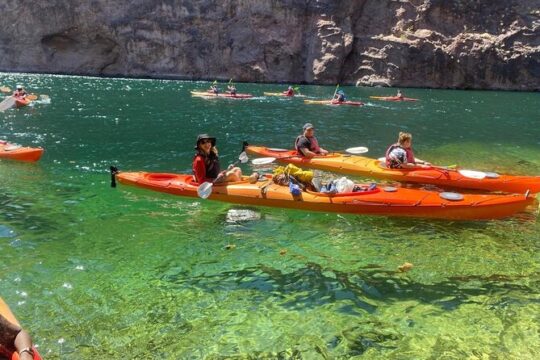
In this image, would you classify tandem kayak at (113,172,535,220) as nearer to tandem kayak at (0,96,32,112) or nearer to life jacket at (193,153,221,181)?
life jacket at (193,153,221,181)

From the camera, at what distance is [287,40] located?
55.7m

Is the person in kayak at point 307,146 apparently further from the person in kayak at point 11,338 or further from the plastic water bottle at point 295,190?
the person in kayak at point 11,338

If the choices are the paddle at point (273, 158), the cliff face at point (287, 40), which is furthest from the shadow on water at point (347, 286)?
the cliff face at point (287, 40)

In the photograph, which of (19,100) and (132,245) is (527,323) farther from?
(19,100)

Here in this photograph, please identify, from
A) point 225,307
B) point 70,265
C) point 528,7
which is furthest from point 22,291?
point 528,7

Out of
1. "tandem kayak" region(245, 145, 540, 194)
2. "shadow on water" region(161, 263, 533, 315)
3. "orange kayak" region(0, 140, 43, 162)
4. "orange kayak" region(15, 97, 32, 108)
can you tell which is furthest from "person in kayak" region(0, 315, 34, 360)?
"orange kayak" region(15, 97, 32, 108)

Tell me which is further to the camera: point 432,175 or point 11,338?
point 432,175

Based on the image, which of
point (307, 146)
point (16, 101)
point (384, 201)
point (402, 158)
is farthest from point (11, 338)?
point (16, 101)

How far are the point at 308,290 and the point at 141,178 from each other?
603 cm

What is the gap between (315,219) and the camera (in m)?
9.85

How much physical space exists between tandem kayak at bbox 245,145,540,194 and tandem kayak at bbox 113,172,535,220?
2.02 metres

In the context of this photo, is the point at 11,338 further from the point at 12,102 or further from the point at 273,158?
the point at 12,102

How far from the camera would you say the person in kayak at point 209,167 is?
1051 cm

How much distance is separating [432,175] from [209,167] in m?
5.48
